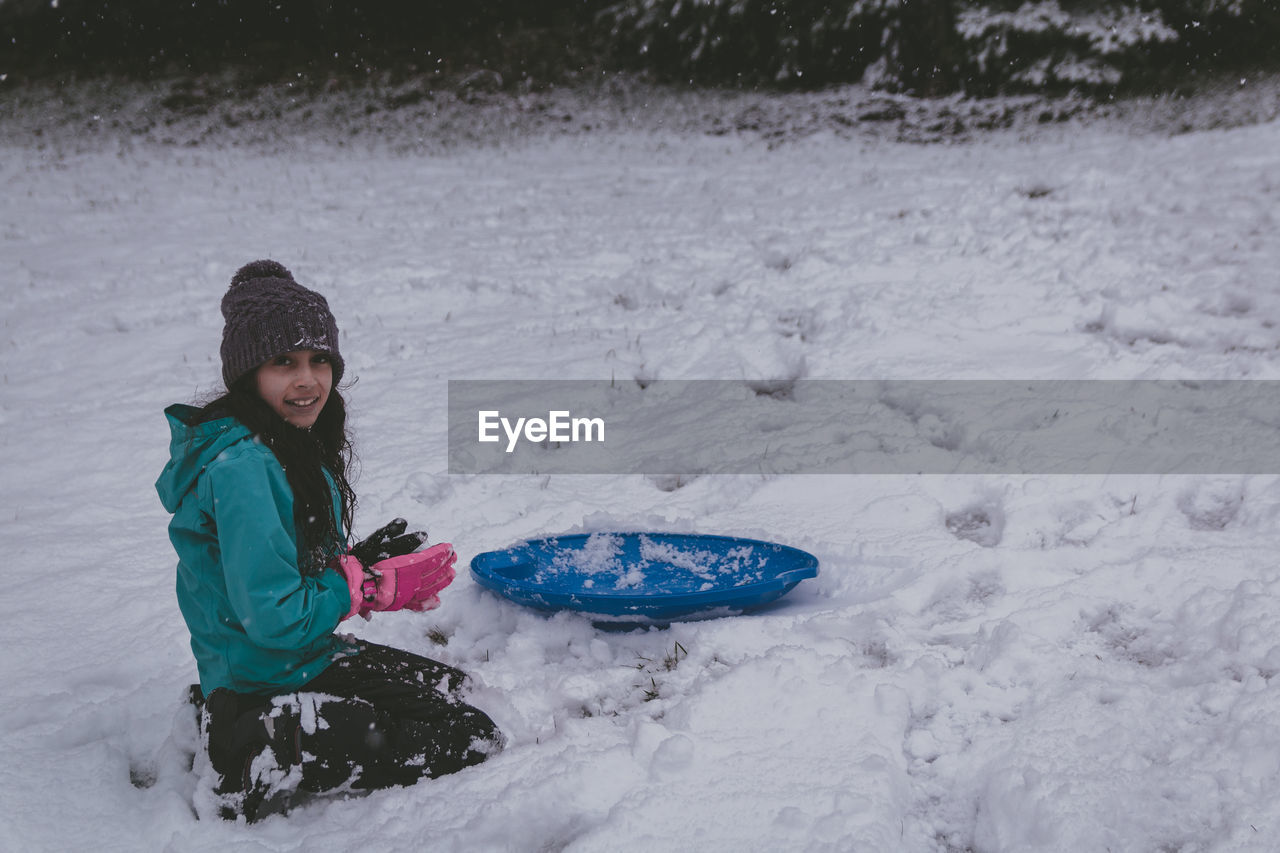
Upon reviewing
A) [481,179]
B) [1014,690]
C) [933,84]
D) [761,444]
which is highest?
[933,84]

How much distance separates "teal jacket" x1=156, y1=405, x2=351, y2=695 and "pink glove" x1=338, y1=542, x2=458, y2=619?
0.05 meters

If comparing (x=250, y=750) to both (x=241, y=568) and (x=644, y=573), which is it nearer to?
(x=241, y=568)

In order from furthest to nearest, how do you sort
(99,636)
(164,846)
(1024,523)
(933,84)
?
(933,84)
(1024,523)
(99,636)
(164,846)

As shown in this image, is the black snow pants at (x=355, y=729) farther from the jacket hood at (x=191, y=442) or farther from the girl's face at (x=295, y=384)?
the girl's face at (x=295, y=384)

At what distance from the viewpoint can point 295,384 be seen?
8.35 feet

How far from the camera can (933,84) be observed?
13484mm

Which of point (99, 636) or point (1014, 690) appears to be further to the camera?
point (99, 636)

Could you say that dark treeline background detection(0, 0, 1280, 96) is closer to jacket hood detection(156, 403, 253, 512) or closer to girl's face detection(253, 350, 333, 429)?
girl's face detection(253, 350, 333, 429)

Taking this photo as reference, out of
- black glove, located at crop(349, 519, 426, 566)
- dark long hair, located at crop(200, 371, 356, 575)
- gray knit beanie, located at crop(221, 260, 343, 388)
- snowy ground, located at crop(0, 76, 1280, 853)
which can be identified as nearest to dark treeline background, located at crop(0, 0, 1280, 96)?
snowy ground, located at crop(0, 76, 1280, 853)

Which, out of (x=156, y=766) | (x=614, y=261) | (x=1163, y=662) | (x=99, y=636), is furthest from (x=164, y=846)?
(x=614, y=261)

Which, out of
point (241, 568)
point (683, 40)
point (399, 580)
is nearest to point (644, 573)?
point (399, 580)

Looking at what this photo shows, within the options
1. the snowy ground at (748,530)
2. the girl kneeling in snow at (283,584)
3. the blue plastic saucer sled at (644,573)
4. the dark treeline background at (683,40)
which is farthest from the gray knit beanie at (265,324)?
the dark treeline background at (683,40)

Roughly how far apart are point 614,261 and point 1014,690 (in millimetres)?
5409

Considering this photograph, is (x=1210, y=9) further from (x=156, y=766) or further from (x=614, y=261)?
(x=156, y=766)
